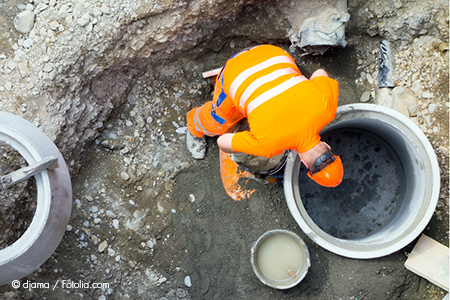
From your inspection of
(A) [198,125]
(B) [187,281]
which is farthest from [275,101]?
(B) [187,281]

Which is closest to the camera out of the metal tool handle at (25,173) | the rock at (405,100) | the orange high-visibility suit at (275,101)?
the metal tool handle at (25,173)

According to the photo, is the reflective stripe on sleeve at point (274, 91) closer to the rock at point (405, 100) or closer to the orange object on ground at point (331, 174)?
the orange object on ground at point (331, 174)

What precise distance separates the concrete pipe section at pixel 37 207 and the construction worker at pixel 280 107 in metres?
1.07

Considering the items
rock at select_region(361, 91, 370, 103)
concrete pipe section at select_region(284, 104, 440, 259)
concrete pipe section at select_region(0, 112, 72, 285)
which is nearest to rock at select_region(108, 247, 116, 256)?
concrete pipe section at select_region(0, 112, 72, 285)

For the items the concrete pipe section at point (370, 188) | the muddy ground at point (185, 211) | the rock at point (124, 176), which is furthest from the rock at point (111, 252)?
the concrete pipe section at point (370, 188)

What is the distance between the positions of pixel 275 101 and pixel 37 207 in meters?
1.46

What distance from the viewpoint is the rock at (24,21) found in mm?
2645

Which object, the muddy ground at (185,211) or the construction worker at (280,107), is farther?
the muddy ground at (185,211)

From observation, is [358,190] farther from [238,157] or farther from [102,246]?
[102,246]

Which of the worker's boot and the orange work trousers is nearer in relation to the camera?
the orange work trousers

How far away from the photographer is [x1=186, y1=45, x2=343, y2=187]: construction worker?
224 cm

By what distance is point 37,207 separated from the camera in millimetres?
2076

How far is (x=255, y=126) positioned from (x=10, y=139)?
54.4 inches

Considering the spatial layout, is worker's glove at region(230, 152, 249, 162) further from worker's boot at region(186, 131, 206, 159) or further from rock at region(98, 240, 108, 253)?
rock at region(98, 240, 108, 253)
